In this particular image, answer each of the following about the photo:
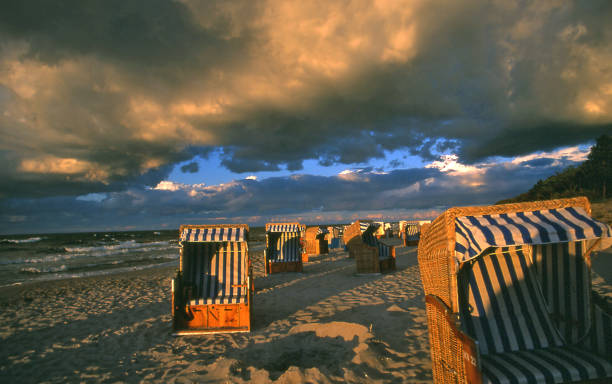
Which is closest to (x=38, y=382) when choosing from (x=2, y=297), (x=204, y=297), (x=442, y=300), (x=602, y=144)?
(x=204, y=297)

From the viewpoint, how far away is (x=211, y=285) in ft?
22.4

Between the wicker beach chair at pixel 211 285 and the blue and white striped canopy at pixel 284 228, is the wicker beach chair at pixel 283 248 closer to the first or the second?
the blue and white striped canopy at pixel 284 228

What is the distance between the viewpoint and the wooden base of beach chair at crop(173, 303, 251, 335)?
6125mm

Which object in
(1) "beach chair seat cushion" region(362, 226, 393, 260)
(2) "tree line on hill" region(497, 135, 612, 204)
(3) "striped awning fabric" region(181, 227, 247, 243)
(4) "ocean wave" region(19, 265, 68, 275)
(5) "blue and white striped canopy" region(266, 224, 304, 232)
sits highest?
(2) "tree line on hill" region(497, 135, 612, 204)

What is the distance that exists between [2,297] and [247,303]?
454 inches

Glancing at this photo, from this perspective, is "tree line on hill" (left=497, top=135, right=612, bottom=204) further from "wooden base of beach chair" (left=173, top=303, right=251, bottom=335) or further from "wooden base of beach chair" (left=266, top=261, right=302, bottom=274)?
"wooden base of beach chair" (left=173, top=303, right=251, bottom=335)

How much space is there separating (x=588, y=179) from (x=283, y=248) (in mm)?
47547

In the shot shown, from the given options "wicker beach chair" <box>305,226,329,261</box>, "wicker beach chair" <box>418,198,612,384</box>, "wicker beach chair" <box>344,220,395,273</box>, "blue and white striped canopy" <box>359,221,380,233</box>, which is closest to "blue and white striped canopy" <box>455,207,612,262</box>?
"wicker beach chair" <box>418,198,612,384</box>

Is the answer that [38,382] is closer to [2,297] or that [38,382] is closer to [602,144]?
[2,297]

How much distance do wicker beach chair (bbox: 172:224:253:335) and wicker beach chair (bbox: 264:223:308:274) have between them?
6127 mm

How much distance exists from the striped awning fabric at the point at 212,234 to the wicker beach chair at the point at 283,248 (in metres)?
6.99

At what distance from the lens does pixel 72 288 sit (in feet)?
41.2

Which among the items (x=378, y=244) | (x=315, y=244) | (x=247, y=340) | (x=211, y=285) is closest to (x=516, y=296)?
(x=247, y=340)

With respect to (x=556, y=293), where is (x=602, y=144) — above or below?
above
